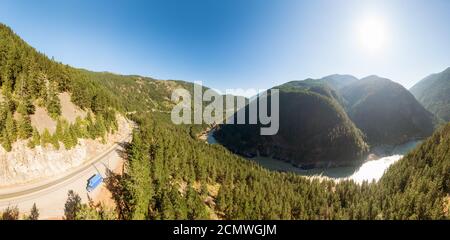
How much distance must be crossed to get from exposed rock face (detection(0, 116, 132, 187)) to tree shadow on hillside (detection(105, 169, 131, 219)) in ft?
31.2

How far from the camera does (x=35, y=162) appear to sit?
51.7 m

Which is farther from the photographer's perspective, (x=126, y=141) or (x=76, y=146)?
(x=126, y=141)

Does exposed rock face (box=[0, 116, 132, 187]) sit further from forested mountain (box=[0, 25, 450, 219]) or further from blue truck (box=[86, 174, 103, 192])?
blue truck (box=[86, 174, 103, 192])

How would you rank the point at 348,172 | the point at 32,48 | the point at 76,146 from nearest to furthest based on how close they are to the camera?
the point at 76,146 → the point at 32,48 → the point at 348,172

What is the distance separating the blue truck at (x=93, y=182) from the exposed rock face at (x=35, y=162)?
31.0ft

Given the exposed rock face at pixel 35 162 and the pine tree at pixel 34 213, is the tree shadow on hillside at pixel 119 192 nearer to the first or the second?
the exposed rock face at pixel 35 162

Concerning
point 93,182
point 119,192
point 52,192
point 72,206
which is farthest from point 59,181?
point 119,192

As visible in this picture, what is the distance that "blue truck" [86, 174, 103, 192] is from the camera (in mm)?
50781

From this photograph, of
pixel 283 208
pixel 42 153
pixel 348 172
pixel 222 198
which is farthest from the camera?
pixel 348 172

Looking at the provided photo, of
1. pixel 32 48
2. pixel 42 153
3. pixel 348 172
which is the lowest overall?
pixel 348 172
